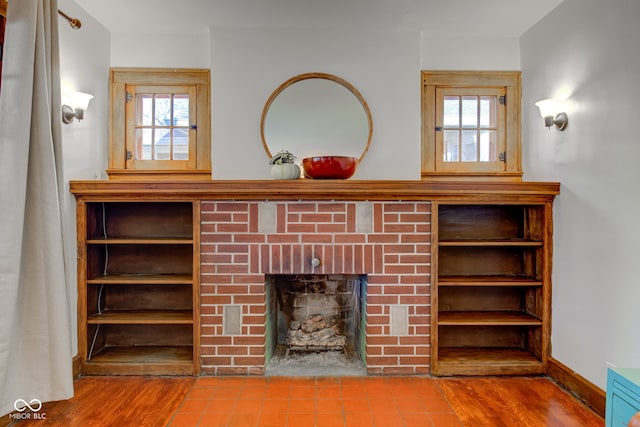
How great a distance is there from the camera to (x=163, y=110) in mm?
3055

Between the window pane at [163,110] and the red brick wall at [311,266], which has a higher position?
the window pane at [163,110]

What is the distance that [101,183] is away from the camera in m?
2.47

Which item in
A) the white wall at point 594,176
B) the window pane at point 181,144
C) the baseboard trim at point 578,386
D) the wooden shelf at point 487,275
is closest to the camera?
the white wall at point 594,176

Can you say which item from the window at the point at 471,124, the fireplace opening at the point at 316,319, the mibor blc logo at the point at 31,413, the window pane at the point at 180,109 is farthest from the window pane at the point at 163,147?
the window at the point at 471,124

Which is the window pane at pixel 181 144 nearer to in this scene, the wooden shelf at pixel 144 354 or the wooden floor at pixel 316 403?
the wooden shelf at pixel 144 354

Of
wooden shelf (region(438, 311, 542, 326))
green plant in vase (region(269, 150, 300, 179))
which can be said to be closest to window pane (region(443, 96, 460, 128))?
green plant in vase (region(269, 150, 300, 179))

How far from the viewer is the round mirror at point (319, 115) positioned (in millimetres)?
2938

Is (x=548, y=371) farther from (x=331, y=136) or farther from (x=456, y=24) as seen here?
(x=456, y=24)

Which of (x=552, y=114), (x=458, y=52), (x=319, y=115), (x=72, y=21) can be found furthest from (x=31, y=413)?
(x=458, y=52)

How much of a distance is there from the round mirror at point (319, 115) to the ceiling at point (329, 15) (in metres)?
0.43

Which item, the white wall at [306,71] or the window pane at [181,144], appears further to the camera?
the window pane at [181,144]

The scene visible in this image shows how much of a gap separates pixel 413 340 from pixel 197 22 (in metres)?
2.72

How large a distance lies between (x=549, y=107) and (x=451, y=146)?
29.0 inches

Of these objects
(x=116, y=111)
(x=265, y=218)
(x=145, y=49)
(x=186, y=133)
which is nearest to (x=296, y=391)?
(x=265, y=218)
